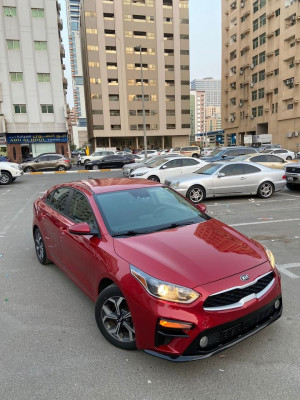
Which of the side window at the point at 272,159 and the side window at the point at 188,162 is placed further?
the side window at the point at 272,159

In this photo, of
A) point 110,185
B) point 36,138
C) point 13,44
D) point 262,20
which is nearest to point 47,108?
point 36,138

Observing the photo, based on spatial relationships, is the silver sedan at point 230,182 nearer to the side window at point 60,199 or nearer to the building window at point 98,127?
the side window at point 60,199

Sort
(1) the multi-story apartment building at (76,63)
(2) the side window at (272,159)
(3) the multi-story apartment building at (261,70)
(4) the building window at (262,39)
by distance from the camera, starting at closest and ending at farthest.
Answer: (2) the side window at (272,159) → (3) the multi-story apartment building at (261,70) → (4) the building window at (262,39) → (1) the multi-story apartment building at (76,63)

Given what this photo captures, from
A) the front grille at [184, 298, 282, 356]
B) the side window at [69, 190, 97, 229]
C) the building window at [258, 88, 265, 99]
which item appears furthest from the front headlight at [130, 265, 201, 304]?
the building window at [258, 88, 265, 99]

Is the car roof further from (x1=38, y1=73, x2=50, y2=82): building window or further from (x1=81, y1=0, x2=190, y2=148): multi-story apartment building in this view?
(x1=81, y1=0, x2=190, y2=148): multi-story apartment building

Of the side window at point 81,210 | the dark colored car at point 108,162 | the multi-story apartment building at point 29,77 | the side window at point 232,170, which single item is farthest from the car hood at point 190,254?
the multi-story apartment building at point 29,77

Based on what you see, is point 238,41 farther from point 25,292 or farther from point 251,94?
point 25,292

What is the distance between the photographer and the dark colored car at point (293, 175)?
11.5m

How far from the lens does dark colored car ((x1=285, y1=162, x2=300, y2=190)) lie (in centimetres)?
1149

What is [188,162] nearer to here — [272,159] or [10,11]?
[272,159]

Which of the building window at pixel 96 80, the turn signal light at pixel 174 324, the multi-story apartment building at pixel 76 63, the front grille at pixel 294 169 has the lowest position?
the turn signal light at pixel 174 324

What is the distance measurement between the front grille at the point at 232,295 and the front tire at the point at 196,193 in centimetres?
782

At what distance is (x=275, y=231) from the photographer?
22.0ft

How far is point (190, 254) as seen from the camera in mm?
2893
